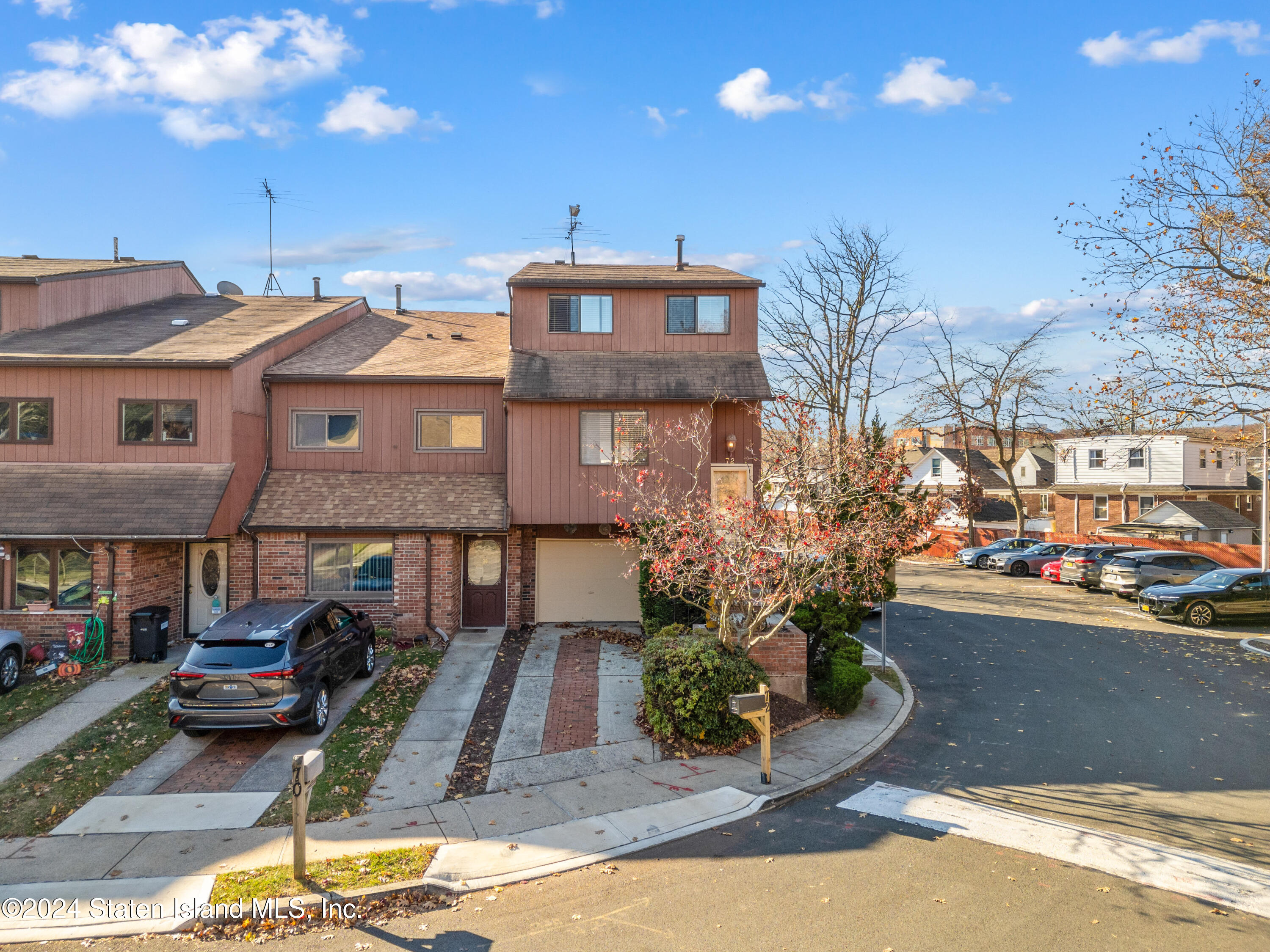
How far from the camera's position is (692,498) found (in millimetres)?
16938

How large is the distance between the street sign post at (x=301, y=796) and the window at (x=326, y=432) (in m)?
11.8

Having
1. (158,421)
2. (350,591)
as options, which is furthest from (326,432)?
(350,591)

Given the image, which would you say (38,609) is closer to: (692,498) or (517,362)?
(517,362)

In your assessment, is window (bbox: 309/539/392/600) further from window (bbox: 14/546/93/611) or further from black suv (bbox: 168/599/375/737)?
black suv (bbox: 168/599/375/737)

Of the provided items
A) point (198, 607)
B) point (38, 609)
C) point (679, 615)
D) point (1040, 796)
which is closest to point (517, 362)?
point (679, 615)

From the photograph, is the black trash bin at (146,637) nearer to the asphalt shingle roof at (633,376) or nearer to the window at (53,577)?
the window at (53,577)

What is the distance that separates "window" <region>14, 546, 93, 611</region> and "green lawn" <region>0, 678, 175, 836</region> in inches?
148

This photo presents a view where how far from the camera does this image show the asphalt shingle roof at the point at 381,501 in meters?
16.2

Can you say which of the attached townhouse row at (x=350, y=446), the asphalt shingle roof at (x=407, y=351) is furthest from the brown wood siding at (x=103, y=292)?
the asphalt shingle roof at (x=407, y=351)

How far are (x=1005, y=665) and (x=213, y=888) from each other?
14722mm

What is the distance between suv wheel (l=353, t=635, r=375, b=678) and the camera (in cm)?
1336

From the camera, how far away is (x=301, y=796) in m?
7.08

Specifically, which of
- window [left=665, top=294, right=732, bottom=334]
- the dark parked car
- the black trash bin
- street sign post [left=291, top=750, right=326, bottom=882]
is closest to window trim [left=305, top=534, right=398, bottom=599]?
the black trash bin

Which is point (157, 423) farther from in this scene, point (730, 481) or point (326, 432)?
point (730, 481)
